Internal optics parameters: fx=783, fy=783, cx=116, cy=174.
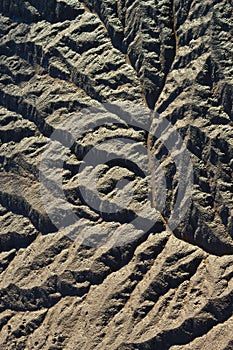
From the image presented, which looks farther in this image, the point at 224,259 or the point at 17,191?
the point at 17,191

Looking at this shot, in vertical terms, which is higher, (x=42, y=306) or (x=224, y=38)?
(x=224, y=38)

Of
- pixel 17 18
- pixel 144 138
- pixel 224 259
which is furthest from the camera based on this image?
pixel 17 18

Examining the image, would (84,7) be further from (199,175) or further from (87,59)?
(199,175)

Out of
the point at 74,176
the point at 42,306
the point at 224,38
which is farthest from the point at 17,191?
the point at 224,38

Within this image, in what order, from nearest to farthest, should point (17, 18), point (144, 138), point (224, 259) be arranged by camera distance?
point (224, 259) < point (144, 138) < point (17, 18)

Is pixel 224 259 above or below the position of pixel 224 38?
below

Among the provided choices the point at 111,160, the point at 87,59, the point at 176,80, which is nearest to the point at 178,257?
the point at 111,160

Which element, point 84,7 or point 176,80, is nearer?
point 176,80

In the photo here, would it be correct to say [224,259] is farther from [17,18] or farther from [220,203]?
[17,18]

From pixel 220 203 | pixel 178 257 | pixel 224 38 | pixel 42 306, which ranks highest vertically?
pixel 224 38
